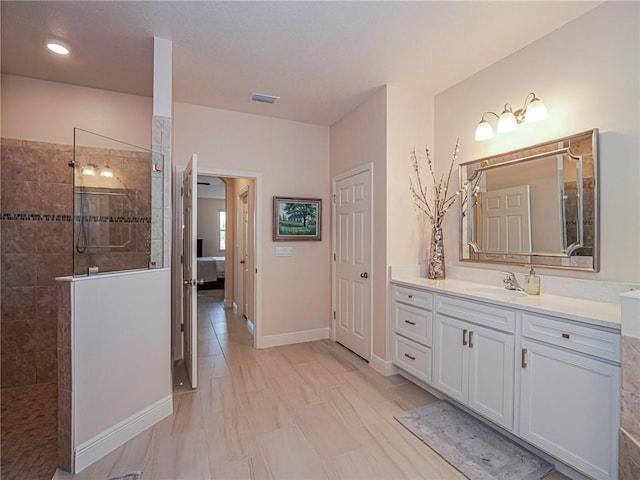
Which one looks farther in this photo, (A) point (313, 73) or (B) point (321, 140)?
(B) point (321, 140)

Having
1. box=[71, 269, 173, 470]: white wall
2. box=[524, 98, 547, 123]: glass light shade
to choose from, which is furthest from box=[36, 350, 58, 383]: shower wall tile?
box=[524, 98, 547, 123]: glass light shade

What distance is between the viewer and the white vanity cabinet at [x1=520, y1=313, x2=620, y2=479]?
1484 millimetres

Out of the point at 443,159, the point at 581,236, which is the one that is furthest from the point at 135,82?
the point at 581,236

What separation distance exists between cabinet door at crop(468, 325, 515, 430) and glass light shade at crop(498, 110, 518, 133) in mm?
1533

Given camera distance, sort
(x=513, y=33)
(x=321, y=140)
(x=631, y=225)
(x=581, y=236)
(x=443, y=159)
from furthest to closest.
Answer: (x=321, y=140) → (x=443, y=159) → (x=513, y=33) → (x=581, y=236) → (x=631, y=225)

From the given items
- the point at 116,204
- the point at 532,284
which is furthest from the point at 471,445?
the point at 116,204

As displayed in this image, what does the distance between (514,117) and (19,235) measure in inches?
170

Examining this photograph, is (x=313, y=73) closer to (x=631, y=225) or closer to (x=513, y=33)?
(x=513, y=33)

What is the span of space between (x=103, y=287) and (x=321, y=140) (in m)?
3.05

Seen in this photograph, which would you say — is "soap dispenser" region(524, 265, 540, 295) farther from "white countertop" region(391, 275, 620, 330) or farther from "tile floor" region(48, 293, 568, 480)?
"tile floor" region(48, 293, 568, 480)

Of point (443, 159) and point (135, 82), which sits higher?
point (135, 82)

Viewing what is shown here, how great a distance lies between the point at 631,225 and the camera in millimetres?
1819

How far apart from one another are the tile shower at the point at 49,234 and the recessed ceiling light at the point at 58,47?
85 cm

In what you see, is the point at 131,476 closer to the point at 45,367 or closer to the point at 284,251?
the point at 45,367
